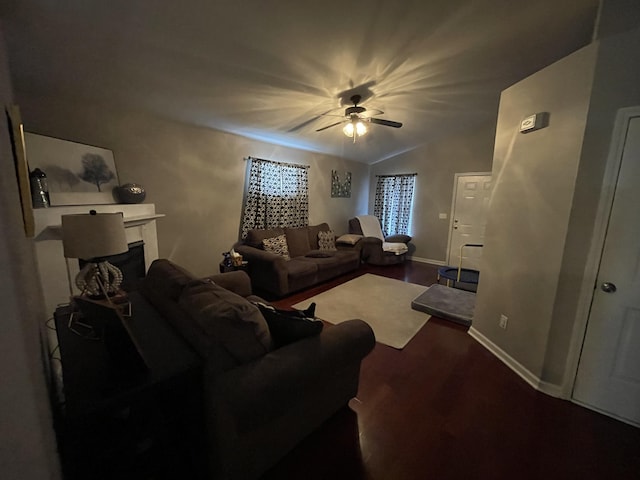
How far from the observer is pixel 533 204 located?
81.0 inches

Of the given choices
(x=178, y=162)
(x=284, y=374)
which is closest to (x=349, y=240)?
(x=178, y=162)

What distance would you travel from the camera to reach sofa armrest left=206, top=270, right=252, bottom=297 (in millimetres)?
2669

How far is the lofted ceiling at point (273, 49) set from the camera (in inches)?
64.7

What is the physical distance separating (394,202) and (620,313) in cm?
477

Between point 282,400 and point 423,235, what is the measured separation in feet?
17.6

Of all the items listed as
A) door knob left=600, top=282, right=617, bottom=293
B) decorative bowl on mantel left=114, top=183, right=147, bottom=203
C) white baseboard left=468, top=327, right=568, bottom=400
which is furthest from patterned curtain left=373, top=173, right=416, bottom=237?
decorative bowl on mantel left=114, top=183, right=147, bottom=203

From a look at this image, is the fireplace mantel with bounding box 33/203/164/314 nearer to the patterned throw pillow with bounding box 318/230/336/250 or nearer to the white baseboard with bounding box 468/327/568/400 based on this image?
the patterned throw pillow with bounding box 318/230/336/250

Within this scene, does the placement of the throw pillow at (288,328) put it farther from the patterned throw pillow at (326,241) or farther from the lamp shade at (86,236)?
the patterned throw pillow at (326,241)

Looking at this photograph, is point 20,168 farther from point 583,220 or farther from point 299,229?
point 299,229

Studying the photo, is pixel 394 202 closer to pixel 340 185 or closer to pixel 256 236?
pixel 340 185

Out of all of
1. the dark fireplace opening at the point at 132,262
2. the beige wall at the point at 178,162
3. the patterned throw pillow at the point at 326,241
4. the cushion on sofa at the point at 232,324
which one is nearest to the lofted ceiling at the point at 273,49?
the beige wall at the point at 178,162

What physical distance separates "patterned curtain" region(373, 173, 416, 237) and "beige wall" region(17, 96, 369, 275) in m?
2.63

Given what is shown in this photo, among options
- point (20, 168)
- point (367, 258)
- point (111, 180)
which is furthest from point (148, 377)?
point (367, 258)

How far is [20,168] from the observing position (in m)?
1.01
